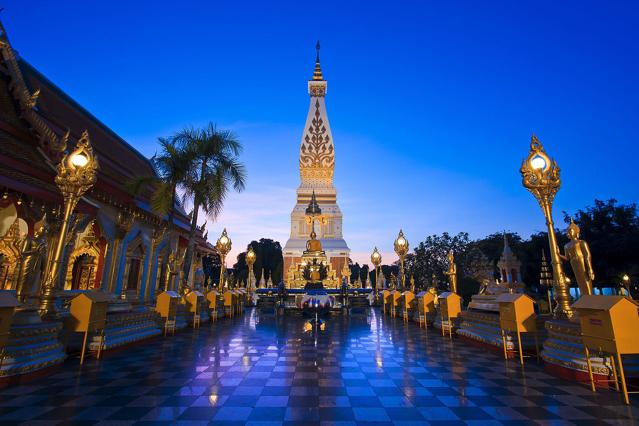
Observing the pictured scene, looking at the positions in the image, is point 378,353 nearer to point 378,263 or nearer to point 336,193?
point 378,263

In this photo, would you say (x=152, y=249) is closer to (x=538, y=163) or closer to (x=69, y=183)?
(x=69, y=183)

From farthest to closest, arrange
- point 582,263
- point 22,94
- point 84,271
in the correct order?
1. point 84,271
2. point 22,94
3. point 582,263

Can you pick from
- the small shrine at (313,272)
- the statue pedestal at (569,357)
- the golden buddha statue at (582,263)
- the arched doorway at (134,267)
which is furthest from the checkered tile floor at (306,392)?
the small shrine at (313,272)

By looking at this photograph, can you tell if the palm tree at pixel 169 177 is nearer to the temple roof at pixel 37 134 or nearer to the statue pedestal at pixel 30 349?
the temple roof at pixel 37 134

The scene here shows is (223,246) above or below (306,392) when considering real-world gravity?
above

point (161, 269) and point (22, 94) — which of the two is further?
point (161, 269)

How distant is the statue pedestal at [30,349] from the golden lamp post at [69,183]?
2.04ft

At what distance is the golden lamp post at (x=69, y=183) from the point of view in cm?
644

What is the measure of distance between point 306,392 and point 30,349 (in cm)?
464

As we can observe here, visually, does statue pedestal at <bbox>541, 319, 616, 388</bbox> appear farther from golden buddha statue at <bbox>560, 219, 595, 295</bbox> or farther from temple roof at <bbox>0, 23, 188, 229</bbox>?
temple roof at <bbox>0, 23, 188, 229</bbox>

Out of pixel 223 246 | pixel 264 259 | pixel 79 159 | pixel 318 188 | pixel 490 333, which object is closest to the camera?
pixel 79 159

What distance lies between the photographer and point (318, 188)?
140ft

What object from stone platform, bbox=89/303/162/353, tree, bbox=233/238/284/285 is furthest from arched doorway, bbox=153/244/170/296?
tree, bbox=233/238/284/285

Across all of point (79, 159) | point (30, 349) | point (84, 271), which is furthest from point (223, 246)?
point (30, 349)
